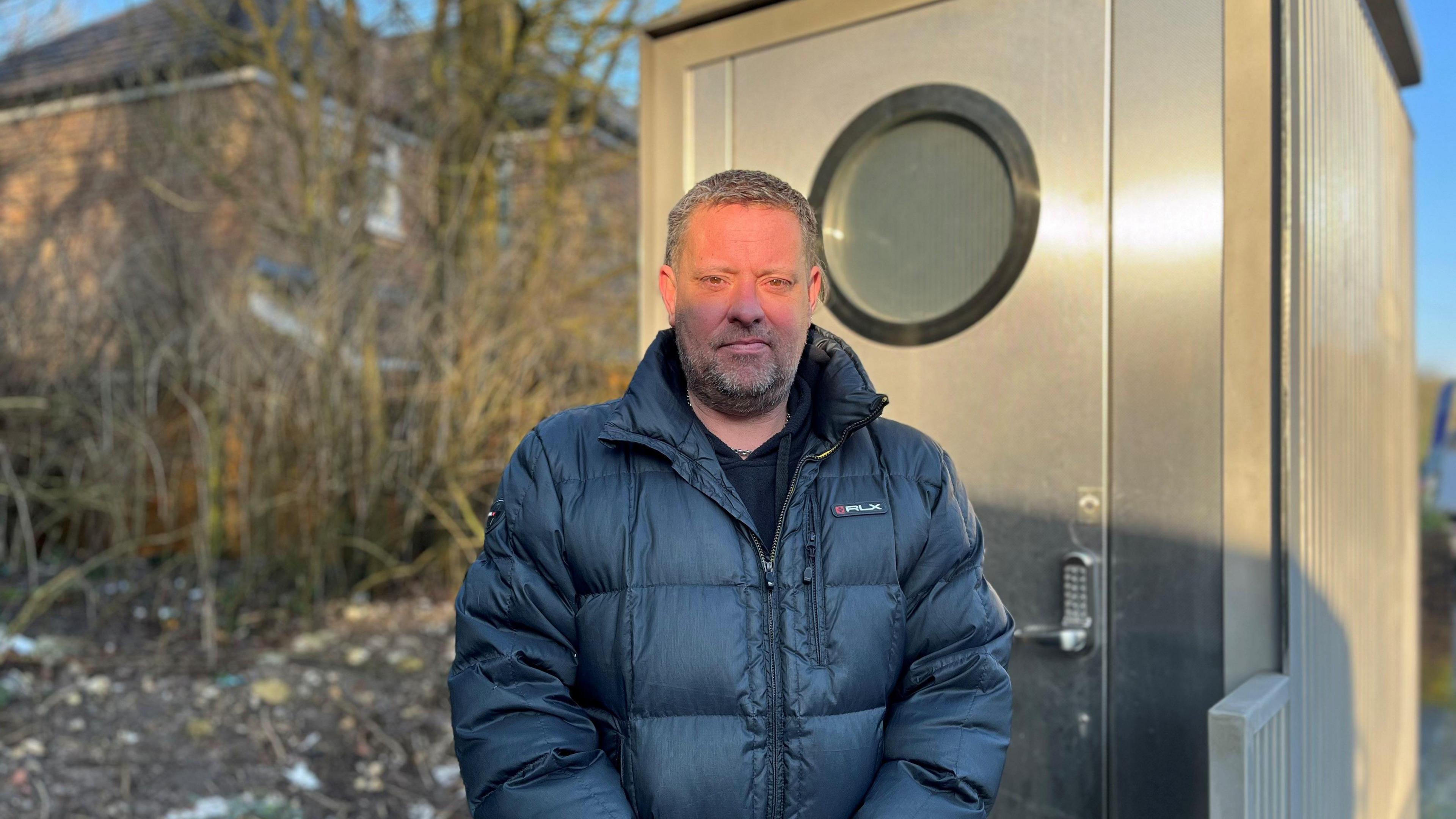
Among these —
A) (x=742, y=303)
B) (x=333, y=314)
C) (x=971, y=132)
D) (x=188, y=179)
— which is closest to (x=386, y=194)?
(x=333, y=314)

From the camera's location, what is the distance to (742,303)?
Answer: 1839mm

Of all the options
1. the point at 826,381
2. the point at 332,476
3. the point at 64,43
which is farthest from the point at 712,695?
the point at 64,43

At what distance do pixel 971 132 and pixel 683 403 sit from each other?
1.31m

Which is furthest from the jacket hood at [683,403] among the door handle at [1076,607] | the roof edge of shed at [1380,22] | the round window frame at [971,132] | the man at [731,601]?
the roof edge of shed at [1380,22]

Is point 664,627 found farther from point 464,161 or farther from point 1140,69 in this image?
point 464,161

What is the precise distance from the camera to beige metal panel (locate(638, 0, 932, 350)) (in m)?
3.16

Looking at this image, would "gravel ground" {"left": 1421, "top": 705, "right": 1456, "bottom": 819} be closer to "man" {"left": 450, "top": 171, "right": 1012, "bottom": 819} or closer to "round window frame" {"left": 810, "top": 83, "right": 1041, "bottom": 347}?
"round window frame" {"left": 810, "top": 83, "right": 1041, "bottom": 347}

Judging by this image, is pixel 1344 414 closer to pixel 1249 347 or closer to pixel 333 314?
pixel 1249 347

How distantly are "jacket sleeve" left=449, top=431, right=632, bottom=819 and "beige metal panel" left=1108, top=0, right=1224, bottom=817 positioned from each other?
52.0 inches

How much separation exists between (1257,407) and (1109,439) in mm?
329

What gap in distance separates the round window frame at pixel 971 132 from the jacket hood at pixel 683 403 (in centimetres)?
61

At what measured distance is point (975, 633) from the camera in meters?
1.84

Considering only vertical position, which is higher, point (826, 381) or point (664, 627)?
point (826, 381)

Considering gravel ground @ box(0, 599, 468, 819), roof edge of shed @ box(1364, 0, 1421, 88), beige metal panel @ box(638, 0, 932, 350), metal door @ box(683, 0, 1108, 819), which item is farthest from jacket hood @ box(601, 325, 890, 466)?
gravel ground @ box(0, 599, 468, 819)
